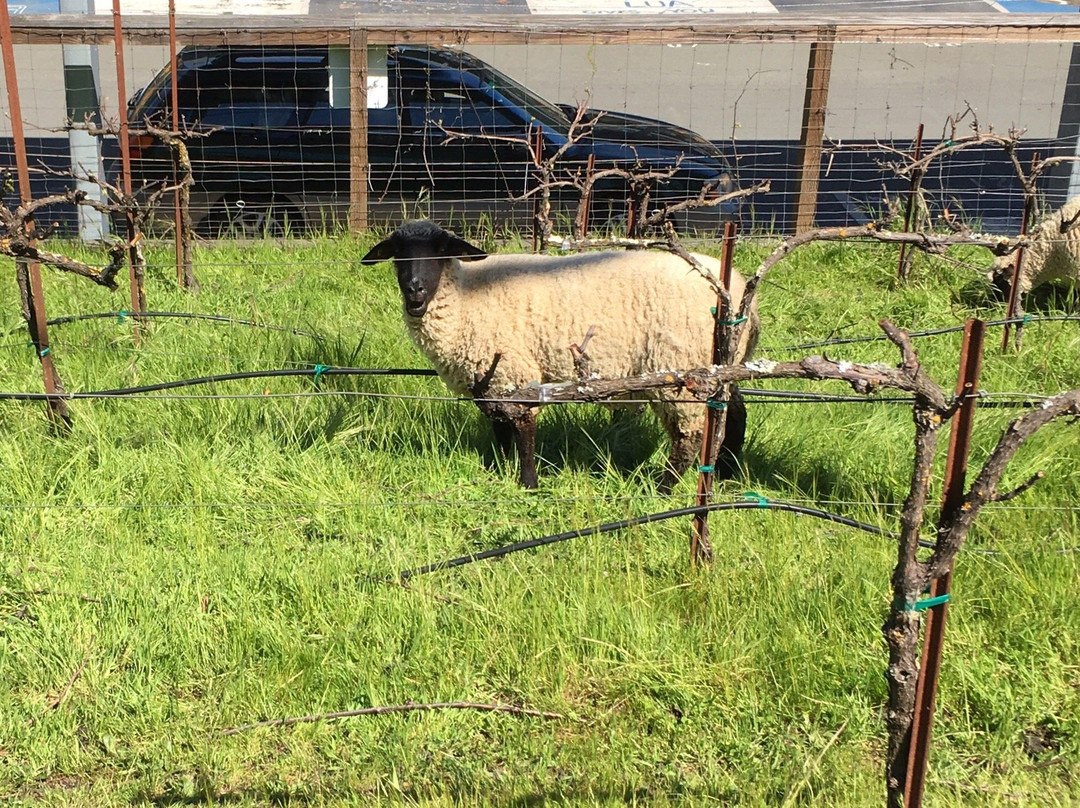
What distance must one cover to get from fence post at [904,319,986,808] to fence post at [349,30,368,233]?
6304 mm

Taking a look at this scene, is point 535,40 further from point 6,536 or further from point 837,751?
point 837,751

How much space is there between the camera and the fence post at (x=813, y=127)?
8016mm

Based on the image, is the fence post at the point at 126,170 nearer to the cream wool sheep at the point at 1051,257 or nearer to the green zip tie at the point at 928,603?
the green zip tie at the point at 928,603

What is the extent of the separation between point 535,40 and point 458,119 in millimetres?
1101

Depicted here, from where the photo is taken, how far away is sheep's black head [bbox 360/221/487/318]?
478 centimetres

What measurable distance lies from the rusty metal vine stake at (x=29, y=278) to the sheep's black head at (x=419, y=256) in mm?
1582

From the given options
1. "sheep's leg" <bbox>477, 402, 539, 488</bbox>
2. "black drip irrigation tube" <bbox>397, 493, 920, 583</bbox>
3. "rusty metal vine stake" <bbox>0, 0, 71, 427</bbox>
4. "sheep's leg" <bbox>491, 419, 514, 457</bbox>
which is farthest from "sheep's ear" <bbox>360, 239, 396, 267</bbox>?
"black drip irrigation tube" <bbox>397, 493, 920, 583</bbox>

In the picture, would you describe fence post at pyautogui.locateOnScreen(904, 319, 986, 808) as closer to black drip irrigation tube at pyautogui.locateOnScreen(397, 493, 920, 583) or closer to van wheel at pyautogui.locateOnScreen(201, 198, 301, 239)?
black drip irrigation tube at pyautogui.locateOnScreen(397, 493, 920, 583)

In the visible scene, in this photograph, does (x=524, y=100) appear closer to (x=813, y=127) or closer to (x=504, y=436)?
(x=813, y=127)

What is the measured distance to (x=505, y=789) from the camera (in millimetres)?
2988

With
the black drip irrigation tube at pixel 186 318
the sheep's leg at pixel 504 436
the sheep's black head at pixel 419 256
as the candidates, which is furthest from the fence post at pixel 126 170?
the sheep's leg at pixel 504 436

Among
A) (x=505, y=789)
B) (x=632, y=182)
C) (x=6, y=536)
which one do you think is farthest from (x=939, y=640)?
(x=632, y=182)

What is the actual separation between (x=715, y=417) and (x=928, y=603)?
1431 millimetres

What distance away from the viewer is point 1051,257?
6.97m
